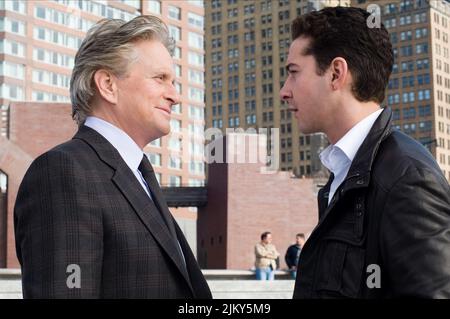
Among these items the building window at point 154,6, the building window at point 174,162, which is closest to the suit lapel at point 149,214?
the building window at point 174,162

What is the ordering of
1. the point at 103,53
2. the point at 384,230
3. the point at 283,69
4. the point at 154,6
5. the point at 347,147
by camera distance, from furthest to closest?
1. the point at 283,69
2. the point at 154,6
3. the point at 103,53
4. the point at 347,147
5. the point at 384,230

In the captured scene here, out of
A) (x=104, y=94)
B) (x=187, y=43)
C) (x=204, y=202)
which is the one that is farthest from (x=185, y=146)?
(x=104, y=94)

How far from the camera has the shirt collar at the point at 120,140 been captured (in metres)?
3.47

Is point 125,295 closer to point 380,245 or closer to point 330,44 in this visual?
point 380,245

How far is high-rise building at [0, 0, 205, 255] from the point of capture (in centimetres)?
8294

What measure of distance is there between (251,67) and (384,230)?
5684 inches

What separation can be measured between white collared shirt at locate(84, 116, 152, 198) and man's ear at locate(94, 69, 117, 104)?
0.11 metres

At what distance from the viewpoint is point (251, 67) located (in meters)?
146

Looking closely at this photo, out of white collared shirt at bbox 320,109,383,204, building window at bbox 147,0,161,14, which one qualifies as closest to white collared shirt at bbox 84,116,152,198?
white collared shirt at bbox 320,109,383,204

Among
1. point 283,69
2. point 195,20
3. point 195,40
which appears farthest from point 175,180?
point 283,69

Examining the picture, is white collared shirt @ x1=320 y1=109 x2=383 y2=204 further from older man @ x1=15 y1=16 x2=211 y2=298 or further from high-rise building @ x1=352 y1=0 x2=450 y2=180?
high-rise building @ x1=352 y1=0 x2=450 y2=180

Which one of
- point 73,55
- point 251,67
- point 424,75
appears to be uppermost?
point 251,67

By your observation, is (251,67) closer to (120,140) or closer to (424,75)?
(424,75)

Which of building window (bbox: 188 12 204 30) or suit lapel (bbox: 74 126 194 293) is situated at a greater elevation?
building window (bbox: 188 12 204 30)
